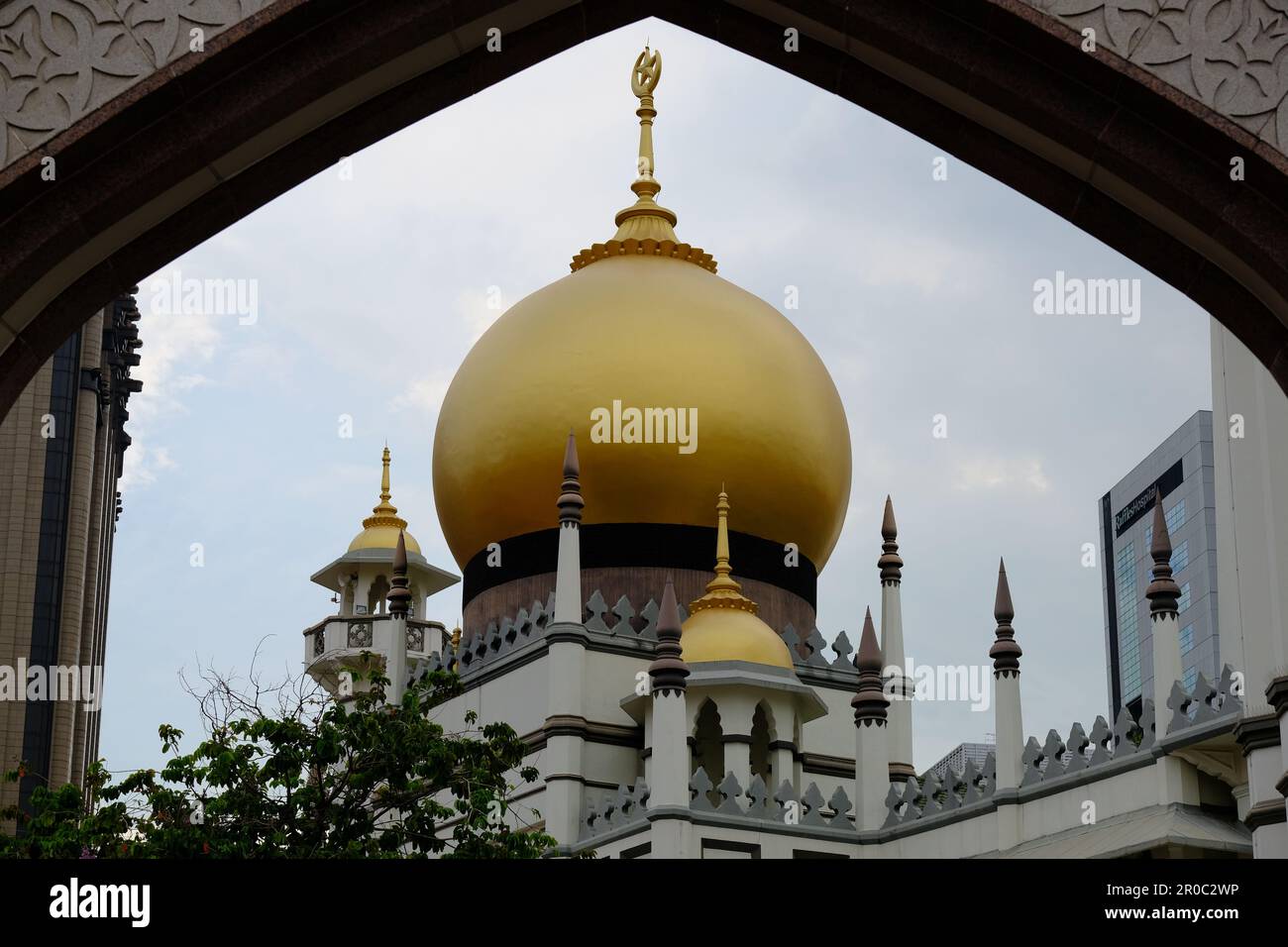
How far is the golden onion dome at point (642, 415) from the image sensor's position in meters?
26.3

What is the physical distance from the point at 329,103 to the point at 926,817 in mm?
17189

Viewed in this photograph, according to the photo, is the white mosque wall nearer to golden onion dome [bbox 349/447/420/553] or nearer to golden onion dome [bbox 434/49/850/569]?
golden onion dome [bbox 434/49/850/569]

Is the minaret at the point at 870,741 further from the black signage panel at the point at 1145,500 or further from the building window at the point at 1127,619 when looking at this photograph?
the building window at the point at 1127,619

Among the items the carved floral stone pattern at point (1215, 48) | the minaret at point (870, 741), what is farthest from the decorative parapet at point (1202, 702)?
the carved floral stone pattern at point (1215, 48)

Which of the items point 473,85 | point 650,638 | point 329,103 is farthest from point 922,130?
point 650,638

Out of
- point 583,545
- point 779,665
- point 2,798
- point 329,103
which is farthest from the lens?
point 2,798

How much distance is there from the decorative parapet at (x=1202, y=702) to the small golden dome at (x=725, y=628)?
624 centimetres

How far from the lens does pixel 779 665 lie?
24.7 m

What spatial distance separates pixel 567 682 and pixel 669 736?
255cm

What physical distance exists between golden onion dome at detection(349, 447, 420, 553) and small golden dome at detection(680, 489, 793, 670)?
8.48 m

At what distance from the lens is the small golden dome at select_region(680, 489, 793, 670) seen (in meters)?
24.6

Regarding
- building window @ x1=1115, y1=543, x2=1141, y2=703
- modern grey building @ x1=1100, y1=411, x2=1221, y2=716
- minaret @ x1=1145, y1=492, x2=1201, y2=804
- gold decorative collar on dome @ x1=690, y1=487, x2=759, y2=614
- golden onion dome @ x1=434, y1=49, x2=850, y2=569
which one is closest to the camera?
minaret @ x1=1145, y1=492, x2=1201, y2=804

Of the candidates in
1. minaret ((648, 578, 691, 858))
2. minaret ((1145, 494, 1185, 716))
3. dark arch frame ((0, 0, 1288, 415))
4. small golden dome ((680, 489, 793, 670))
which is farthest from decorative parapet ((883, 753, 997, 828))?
dark arch frame ((0, 0, 1288, 415))
